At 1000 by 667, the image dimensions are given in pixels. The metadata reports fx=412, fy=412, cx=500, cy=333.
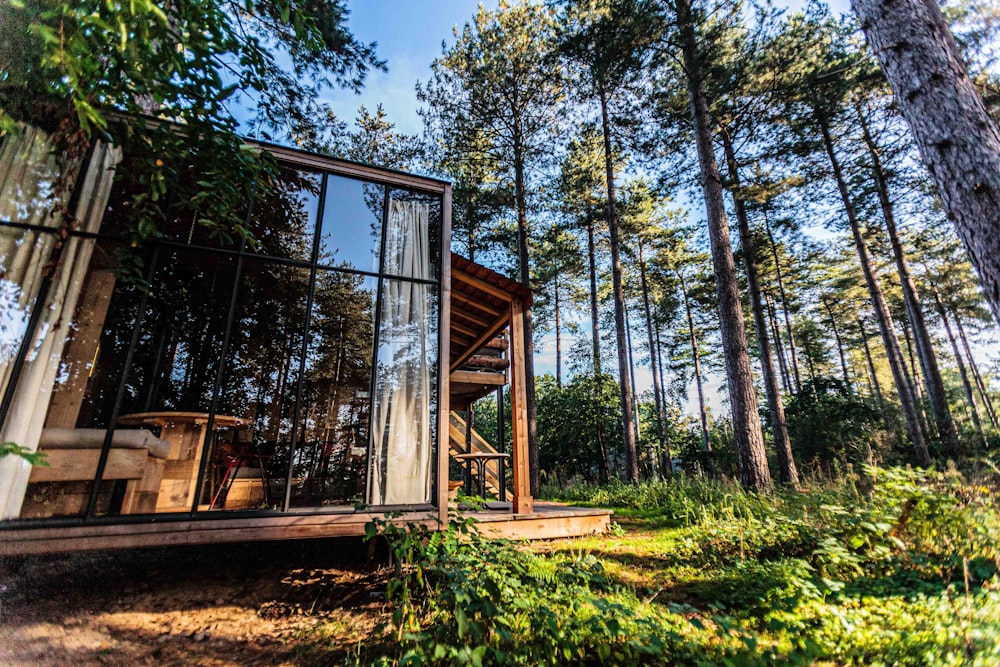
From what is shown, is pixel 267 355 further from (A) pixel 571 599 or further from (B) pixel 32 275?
(A) pixel 571 599

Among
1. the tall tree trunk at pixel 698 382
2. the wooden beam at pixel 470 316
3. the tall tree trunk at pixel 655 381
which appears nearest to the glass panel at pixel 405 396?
the wooden beam at pixel 470 316

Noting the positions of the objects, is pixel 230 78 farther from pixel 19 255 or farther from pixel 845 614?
pixel 845 614

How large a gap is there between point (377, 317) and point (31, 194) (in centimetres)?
283

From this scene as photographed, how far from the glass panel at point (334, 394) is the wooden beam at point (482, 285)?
44.4 inches

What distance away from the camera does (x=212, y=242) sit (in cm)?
490

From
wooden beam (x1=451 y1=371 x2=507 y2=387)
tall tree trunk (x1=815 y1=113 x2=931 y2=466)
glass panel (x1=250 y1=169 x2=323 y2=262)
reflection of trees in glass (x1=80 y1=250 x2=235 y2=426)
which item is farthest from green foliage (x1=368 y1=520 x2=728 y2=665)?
tall tree trunk (x1=815 y1=113 x2=931 y2=466)

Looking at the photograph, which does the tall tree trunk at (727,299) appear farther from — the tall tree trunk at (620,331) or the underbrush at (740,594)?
the tall tree trunk at (620,331)

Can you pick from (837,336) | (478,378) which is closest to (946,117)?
(478,378)

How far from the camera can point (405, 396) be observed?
383 cm

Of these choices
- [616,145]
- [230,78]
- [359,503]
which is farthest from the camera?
[616,145]

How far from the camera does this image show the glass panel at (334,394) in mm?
5539

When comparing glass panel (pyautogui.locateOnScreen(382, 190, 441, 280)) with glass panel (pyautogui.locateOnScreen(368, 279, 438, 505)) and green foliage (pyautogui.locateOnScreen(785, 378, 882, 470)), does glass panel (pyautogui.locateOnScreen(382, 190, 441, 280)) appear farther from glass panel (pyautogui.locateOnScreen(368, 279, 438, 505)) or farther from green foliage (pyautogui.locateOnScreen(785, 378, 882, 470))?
green foliage (pyautogui.locateOnScreen(785, 378, 882, 470))

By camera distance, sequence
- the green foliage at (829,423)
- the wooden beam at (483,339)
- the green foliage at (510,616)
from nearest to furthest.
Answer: the green foliage at (510,616), the wooden beam at (483,339), the green foliage at (829,423)

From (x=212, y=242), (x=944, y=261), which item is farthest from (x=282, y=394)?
(x=944, y=261)
